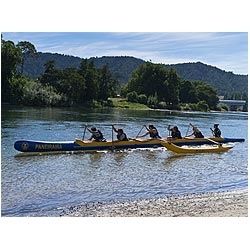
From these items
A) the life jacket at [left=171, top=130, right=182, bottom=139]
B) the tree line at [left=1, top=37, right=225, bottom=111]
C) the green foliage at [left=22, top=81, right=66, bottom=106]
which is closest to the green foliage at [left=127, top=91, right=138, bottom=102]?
the tree line at [left=1, top=37, right=225, bottom=111]

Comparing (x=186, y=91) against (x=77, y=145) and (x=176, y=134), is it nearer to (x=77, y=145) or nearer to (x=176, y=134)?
(x=176, y=134)

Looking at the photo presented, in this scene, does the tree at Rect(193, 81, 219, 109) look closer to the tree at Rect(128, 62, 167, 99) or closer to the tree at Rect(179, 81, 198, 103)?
the tree at Rect(179, 81, 198, 103)

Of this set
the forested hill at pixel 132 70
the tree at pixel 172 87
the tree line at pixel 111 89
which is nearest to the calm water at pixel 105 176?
A: the tree line at pixel 111 89

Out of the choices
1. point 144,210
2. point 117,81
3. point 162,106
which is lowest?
point 144,210

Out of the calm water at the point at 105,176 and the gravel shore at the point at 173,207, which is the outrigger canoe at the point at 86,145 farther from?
the gravel shore at the point at 173,207

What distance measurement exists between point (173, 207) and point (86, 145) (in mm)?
5567

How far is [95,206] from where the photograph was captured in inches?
250

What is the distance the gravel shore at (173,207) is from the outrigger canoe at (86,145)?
4.67m

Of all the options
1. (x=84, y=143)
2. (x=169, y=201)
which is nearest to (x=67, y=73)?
(x=84, y=143)

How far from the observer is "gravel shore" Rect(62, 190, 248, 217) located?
5.87 metres

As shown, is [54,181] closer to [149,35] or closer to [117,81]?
[149,35]

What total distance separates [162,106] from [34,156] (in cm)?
2352

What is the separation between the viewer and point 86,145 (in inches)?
452

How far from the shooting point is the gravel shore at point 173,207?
5.87m
